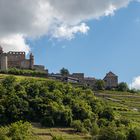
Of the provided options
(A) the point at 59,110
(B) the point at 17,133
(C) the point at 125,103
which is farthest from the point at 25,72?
(B) the point at 17,133

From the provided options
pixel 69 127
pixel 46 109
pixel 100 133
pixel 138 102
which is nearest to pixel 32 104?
pixel 46 109

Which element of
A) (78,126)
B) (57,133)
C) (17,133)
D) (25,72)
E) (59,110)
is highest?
(25,72)

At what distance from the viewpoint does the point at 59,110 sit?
4980 inches

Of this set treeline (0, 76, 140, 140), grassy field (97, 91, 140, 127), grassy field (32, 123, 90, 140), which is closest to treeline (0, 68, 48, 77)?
grassy field (97, 91, 140, 127)

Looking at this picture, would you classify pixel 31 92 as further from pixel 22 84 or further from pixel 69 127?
pixel 69 127

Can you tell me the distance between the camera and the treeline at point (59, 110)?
11698cm

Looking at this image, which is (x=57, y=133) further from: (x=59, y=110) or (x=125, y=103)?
(x=125, y=103)

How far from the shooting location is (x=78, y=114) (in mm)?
131125

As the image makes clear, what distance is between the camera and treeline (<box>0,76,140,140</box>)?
11698cm

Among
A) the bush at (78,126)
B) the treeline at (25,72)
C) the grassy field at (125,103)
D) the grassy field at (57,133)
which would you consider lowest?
the grassy field at (57,133)

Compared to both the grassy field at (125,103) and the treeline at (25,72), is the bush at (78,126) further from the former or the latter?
the treeline at (25,72)

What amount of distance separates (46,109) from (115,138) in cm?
2417

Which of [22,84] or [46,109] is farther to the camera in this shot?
[22,84]

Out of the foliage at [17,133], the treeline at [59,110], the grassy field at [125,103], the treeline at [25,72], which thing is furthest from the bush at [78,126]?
the treeline at [25,72]
